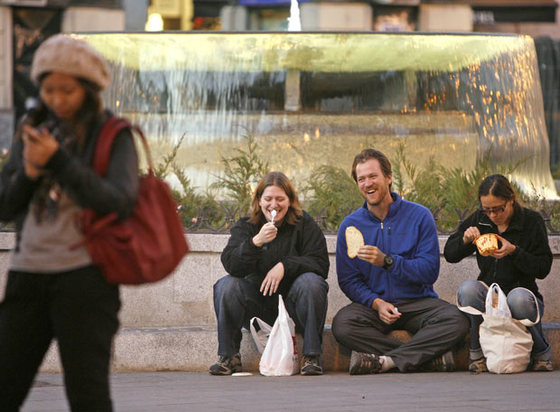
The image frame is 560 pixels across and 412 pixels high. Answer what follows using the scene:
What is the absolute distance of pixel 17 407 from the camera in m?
3.62

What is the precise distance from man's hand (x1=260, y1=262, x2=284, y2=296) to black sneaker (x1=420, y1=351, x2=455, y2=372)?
100cm

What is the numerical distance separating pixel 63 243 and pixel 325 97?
729cm

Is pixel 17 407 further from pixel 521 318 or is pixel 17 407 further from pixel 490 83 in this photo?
pixel 490 83

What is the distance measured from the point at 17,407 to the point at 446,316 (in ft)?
12.3

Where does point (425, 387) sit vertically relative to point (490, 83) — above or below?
below

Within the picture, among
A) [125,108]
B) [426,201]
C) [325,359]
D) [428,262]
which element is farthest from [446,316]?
[125,108]

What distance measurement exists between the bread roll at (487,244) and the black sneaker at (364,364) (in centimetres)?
88

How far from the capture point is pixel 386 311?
22.7ft

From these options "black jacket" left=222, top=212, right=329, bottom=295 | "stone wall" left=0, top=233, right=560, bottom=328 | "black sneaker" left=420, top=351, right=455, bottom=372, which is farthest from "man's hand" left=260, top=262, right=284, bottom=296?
"black sneaker" left=420, top=351, right=455, bottom=372

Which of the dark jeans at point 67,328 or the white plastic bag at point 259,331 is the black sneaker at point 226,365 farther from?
the dark jeans at point 67,328

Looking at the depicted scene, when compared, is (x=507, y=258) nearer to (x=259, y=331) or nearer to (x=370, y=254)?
(x=370, y=254)

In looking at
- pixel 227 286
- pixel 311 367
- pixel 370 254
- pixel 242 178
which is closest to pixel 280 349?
pixel 311 367

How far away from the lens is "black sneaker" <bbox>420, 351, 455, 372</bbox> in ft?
22.9

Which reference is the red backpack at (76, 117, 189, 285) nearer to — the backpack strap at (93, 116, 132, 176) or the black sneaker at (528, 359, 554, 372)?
the backpack strap at (93, 116, 132, 176)
